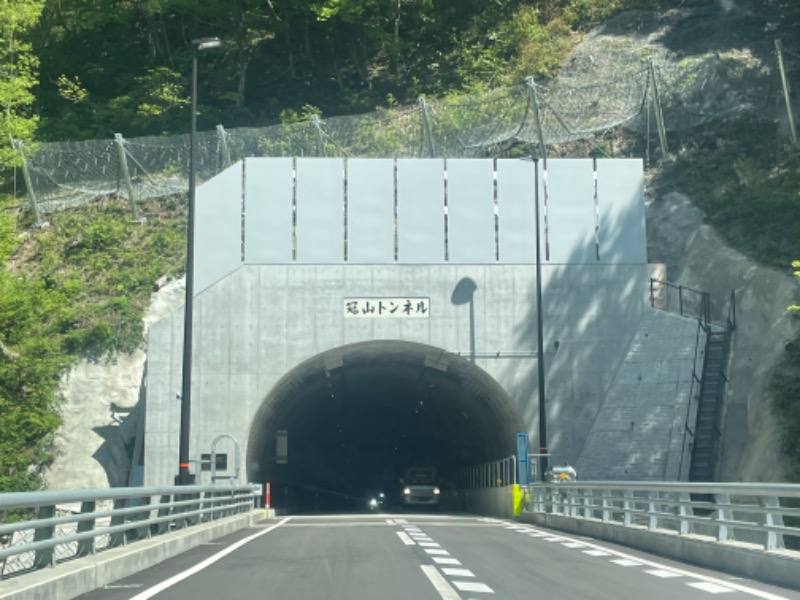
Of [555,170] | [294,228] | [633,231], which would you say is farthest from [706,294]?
[294,228]

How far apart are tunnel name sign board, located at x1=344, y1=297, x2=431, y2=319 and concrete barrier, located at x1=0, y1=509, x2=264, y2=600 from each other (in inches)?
786

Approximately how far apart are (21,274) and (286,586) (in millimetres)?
37691

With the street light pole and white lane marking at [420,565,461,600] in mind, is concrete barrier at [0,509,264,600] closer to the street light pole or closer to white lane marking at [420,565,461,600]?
white lane marking at [420,565,461,600]

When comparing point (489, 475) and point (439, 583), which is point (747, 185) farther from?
point (439, 583)

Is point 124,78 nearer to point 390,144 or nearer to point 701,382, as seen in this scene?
point 390,144

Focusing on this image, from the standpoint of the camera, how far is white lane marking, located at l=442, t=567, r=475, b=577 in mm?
13242

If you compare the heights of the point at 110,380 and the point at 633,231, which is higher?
the point at 633,231

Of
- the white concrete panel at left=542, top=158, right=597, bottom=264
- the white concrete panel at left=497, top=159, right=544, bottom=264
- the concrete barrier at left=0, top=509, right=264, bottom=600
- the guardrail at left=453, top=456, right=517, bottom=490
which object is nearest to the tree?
the white concrete panel at left=497, top=159, right=544, bottom=264

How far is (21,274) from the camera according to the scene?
152 feet

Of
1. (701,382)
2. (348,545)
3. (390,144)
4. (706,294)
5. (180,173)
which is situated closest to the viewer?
(348,545)

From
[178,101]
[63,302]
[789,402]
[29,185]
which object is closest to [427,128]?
[63,302]

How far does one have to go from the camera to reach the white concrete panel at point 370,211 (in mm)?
39844

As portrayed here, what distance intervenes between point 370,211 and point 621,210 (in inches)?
378

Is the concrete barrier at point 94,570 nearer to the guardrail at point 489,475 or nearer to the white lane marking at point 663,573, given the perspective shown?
the white lane marking at point 663,573
